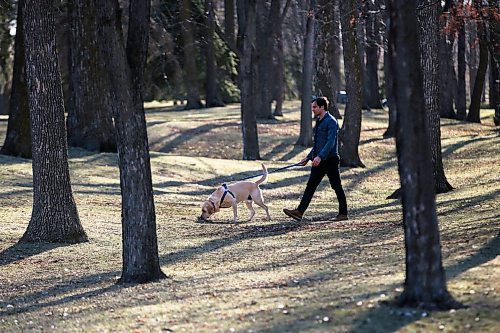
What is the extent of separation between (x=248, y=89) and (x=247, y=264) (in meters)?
18.2

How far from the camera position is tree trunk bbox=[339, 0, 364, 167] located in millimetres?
27188

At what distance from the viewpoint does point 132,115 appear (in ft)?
33.4

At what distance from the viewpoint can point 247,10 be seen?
97.7 ft

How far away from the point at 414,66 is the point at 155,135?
2899 cm

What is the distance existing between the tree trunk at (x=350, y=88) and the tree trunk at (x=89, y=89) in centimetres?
703

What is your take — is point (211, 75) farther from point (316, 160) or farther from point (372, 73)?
point (316, 160)

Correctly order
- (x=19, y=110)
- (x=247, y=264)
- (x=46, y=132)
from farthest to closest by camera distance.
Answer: (x=19, y=110), (x=46, y=132), (x=247, y=264)

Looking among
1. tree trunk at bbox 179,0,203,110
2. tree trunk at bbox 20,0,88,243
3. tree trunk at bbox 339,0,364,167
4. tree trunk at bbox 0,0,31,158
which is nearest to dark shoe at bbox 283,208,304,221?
tree trunk at bbox 20,0,88,243

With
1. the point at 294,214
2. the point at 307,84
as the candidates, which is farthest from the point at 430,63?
the point at 307,84

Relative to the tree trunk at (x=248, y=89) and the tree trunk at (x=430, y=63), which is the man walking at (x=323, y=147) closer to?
the tree trunk at (x=430, y=63)

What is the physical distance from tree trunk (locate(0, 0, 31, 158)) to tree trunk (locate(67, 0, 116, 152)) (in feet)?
8.59

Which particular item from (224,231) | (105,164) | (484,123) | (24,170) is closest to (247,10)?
(105,164)

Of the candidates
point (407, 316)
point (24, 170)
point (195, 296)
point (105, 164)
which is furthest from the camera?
point (105, 164)

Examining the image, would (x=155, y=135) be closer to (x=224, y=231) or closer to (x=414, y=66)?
(x=224, y=231)
